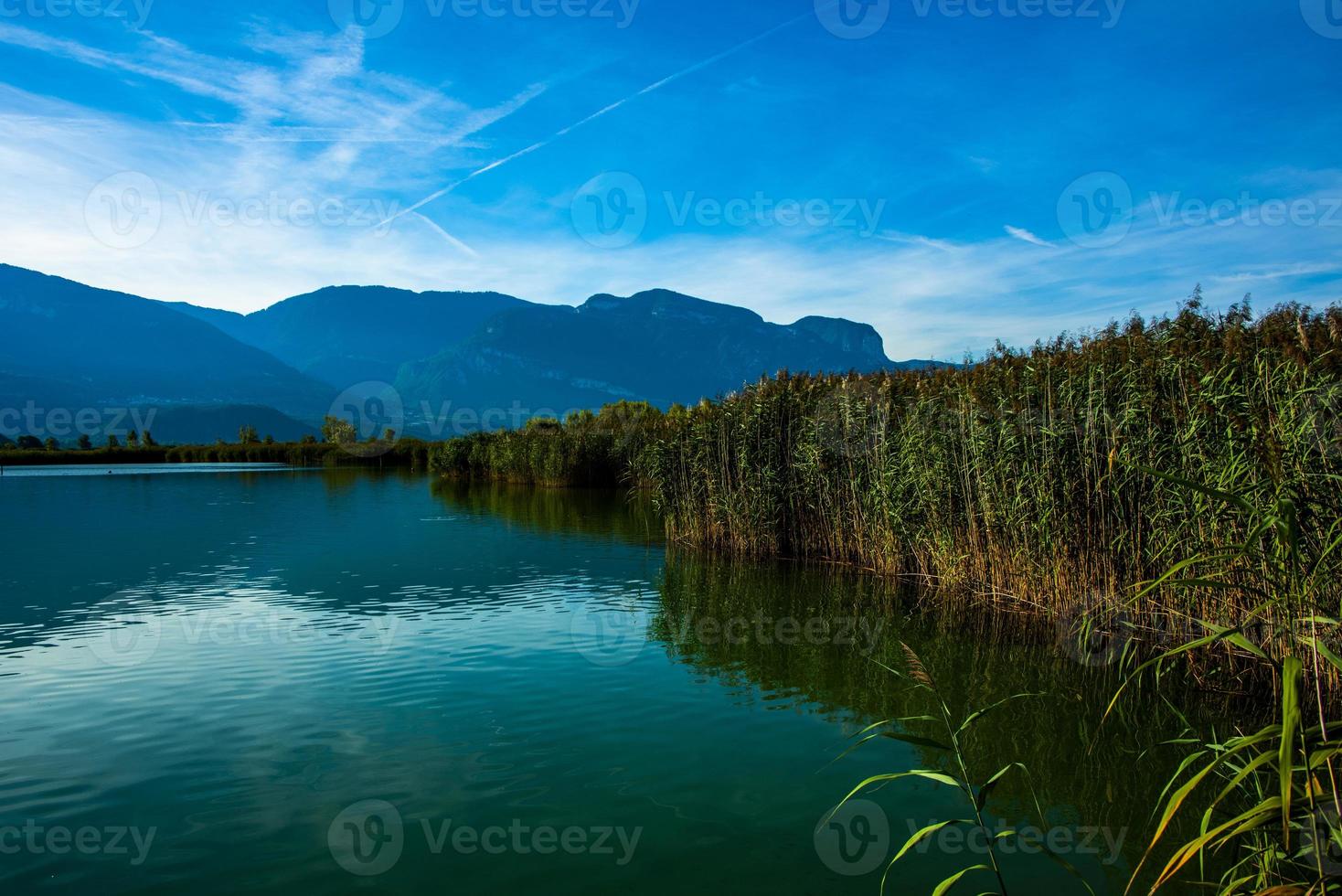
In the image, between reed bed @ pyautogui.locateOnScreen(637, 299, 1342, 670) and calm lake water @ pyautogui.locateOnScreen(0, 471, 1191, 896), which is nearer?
calm lake water @ pyautogui.locateOnScreen(0, 471, 1191, 896)

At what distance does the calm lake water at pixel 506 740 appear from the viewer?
5.79 meters

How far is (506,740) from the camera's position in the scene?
8.09 meters

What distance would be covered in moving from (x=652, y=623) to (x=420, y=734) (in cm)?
568

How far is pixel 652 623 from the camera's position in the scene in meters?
13.4

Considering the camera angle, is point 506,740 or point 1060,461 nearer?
point 506,740

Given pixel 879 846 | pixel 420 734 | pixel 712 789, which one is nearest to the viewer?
pixel 879 846

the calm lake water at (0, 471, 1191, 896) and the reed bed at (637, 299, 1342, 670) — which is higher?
the reed bed at (637, 299, 1342, 670)

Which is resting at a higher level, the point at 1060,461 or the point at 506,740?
the point at 1060,461

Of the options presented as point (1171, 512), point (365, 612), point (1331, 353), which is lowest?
point (365, 612)

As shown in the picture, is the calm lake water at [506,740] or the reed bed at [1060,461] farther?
the reed bed at [1060,461]

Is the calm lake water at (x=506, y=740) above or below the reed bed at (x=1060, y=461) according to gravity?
below

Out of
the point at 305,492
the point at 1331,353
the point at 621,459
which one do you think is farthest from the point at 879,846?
the point at 305,492

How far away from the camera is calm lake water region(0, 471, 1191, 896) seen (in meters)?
5.79

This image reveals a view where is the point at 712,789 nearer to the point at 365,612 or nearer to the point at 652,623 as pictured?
the point at 652,623
